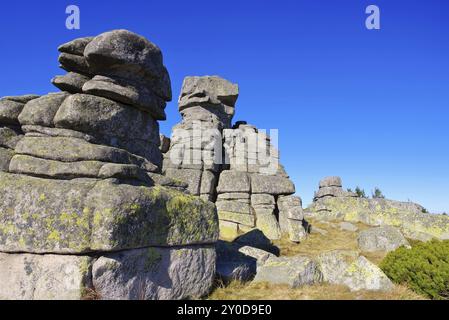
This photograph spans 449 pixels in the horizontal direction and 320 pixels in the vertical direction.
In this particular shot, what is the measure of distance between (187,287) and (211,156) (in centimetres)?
1744

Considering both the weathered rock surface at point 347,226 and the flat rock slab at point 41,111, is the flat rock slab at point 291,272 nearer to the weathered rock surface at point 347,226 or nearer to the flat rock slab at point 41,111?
the flat rock slab at point 41,111

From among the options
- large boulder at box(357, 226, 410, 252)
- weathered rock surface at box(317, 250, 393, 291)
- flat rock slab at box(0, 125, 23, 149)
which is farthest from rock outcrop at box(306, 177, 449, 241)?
flat rock slab at box(0, 125, 23, 149)

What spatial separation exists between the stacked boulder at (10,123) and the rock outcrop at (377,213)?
90.4ft

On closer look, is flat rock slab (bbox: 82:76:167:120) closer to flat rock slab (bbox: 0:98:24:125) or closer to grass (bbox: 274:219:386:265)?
flat rock slab (bbox: 0:98:24:125)

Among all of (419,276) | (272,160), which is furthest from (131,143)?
(272,160)

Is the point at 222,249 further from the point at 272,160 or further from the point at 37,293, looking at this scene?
the point at 272,160

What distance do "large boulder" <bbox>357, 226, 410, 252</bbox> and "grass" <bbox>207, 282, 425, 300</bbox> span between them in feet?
34.3

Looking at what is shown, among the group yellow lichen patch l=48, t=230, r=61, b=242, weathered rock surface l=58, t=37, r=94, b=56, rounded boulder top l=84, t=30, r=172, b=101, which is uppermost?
weathered rock surface l=58, t=37, r=94, b=56

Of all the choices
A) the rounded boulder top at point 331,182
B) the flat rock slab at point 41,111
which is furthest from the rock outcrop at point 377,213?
the flat rock slab at point 41,111

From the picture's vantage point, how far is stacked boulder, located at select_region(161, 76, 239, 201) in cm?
2483

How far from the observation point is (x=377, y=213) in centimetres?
2962

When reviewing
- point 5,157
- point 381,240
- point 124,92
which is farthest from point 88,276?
point 381,240

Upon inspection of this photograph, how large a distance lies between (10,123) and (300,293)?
435 inches

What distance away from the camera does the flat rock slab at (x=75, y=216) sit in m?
7.49
